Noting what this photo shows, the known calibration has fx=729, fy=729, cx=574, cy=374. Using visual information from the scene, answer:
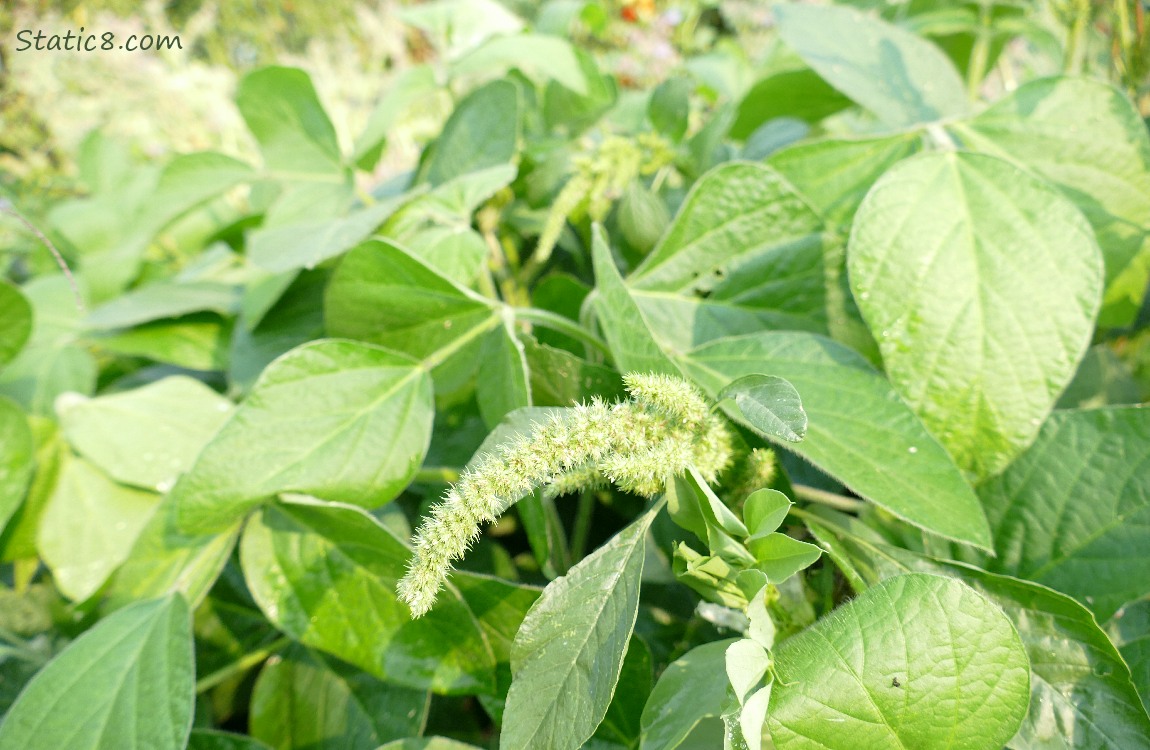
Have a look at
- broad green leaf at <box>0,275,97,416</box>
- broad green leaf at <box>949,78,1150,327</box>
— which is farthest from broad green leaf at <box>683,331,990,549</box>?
broad green leaf at <box>0,275,97,416</box>

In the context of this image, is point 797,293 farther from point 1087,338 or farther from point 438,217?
point 438,217

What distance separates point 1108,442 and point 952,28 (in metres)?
0.55

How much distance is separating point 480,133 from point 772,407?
445mm

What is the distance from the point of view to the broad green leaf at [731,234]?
465 mm

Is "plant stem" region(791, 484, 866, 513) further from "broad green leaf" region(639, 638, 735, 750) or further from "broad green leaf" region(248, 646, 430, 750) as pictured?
"broad green leaf" region(248, 646, 430, 750)

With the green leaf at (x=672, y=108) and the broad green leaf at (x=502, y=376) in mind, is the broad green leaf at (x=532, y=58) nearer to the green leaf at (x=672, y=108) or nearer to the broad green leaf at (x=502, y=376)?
the green leaf at (x=672, y=108)

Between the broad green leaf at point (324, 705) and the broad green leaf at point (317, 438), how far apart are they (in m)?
0.15

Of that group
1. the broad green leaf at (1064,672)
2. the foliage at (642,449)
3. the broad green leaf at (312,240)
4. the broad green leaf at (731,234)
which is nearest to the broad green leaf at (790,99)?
the foliage at (642,449)

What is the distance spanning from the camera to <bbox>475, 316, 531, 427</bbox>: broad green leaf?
414 millimetres

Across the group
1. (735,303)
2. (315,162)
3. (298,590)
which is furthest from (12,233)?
(735,303)

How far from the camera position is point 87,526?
1.96 feet

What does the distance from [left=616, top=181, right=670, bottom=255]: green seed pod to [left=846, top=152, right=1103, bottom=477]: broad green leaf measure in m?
0.19

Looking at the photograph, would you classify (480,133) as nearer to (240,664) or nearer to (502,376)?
(502,376)

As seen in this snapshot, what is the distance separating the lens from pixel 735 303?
49cm
